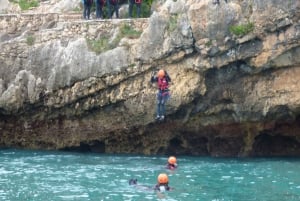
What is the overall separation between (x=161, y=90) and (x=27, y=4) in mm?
8053

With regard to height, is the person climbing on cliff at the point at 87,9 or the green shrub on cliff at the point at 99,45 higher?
the person climbing on cliff at the point at 87,9

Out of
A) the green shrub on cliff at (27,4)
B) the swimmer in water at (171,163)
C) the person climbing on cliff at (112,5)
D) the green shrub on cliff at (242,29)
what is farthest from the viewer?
the green shrub on cliff at (27,4)

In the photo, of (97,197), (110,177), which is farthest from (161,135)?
(97,197)

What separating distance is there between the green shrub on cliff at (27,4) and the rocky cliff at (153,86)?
2.29 metres

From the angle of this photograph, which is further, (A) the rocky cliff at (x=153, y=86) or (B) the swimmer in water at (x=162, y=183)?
(A) the rocky cliff at (x=153, y=86)

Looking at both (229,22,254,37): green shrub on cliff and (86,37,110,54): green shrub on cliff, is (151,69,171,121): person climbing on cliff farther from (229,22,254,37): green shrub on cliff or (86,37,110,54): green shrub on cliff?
(229,22,254,37): green shrub on cliff

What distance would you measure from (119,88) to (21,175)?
4998 mm

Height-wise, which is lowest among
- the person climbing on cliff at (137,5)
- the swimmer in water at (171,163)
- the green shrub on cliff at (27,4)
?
the swimmer in water at (171,163)

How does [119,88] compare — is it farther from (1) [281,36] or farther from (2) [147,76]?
(1) [281,36]

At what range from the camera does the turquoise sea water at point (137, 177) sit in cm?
2269

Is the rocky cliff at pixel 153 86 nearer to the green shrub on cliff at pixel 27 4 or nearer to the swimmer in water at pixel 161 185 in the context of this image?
the green shrub on cliff at pixel 27 4

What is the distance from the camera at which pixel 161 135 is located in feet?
97.4

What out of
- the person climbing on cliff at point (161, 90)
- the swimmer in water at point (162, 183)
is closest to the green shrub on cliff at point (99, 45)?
the person climbing on cliff at point (161, 90)

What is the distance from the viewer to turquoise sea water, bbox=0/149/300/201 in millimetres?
22688
